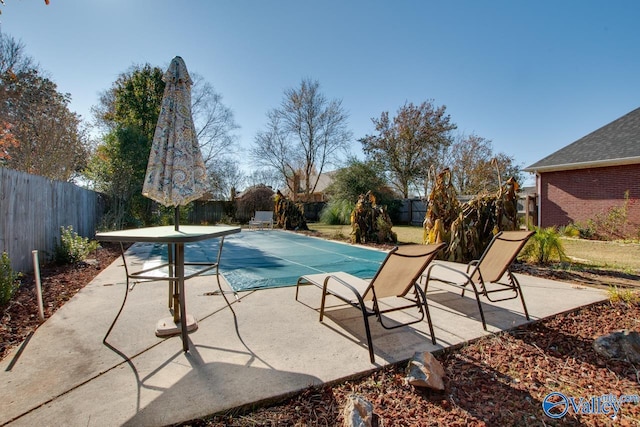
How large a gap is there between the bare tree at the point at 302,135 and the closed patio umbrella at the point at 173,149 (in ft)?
75.2

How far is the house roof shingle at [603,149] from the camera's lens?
10294 millimetres

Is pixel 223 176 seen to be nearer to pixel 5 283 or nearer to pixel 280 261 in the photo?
pixel 280 261

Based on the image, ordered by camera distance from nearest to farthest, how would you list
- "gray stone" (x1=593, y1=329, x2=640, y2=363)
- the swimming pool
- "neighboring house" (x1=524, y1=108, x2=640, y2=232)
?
"gray stone" (x1=593, y1=329, x2=640, y2=363) → the swimming pool → "neighboring house" (x1=524, y1=108, x2=640, y2=232)

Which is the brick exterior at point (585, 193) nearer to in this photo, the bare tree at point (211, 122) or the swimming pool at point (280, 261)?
the swimming pool at point (280, 261)

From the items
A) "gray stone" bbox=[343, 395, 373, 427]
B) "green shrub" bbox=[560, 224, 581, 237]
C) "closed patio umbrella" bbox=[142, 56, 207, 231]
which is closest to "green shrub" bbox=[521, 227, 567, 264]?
"gray stone" bbox=[343, 395, 373, 427]

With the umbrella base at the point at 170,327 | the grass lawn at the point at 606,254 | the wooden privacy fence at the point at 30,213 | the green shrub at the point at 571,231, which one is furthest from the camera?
the green shrub at the point at 571,231

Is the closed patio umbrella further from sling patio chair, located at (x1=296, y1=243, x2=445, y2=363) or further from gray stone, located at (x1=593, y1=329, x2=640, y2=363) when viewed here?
gray stone, located at (x1=593, y1=329, x2=640, y2=363)

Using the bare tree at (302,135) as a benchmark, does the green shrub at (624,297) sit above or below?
below

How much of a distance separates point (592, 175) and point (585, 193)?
67 cm

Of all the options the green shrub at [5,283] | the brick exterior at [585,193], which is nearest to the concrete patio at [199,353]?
the green shrub at [5,283]

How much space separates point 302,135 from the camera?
25500 mm

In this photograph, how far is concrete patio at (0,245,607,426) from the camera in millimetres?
1687

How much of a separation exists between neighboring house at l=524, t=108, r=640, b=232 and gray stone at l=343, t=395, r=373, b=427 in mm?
12976

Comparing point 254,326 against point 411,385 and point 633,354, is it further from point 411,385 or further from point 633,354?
point 633,354
